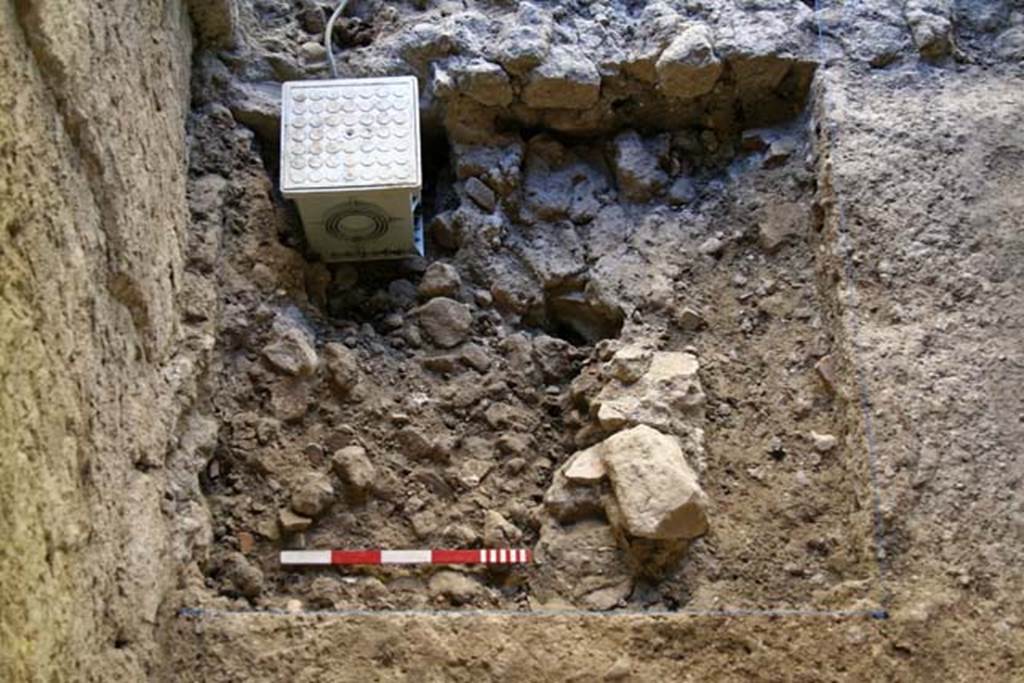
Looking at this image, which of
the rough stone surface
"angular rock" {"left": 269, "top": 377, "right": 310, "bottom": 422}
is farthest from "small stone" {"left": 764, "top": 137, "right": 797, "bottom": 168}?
the rough stone surface

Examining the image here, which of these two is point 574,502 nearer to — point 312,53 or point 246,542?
point 246,542

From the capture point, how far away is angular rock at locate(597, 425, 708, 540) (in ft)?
5.07

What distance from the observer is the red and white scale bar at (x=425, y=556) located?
1.61m

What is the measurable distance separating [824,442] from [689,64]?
0.69m

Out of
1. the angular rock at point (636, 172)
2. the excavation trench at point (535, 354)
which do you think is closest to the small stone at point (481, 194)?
the excavation trench at point (535, 354)

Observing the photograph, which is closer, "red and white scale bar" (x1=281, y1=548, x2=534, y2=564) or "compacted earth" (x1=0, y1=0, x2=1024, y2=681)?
"compacted earth" (x1=0, y1=0, x2=1024, y2=681)

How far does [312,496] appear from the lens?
1.63 meters

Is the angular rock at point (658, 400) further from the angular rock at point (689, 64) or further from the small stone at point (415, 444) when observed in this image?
the angular rock at point (689, 64)

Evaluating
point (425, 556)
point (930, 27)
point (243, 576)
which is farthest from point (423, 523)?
point (930, 27)

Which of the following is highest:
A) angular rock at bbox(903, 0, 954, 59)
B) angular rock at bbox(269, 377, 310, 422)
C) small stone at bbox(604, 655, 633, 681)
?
angular rock at bbox(903, 0, 954, 59)

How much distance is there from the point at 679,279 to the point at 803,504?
1.45 feet

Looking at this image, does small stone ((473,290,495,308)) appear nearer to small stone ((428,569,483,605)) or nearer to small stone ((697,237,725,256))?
small stone ((697,237,725,256))

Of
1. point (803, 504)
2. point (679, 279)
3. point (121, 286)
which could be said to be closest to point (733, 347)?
point (679, 279)

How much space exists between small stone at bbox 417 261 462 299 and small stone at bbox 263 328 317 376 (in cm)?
24
